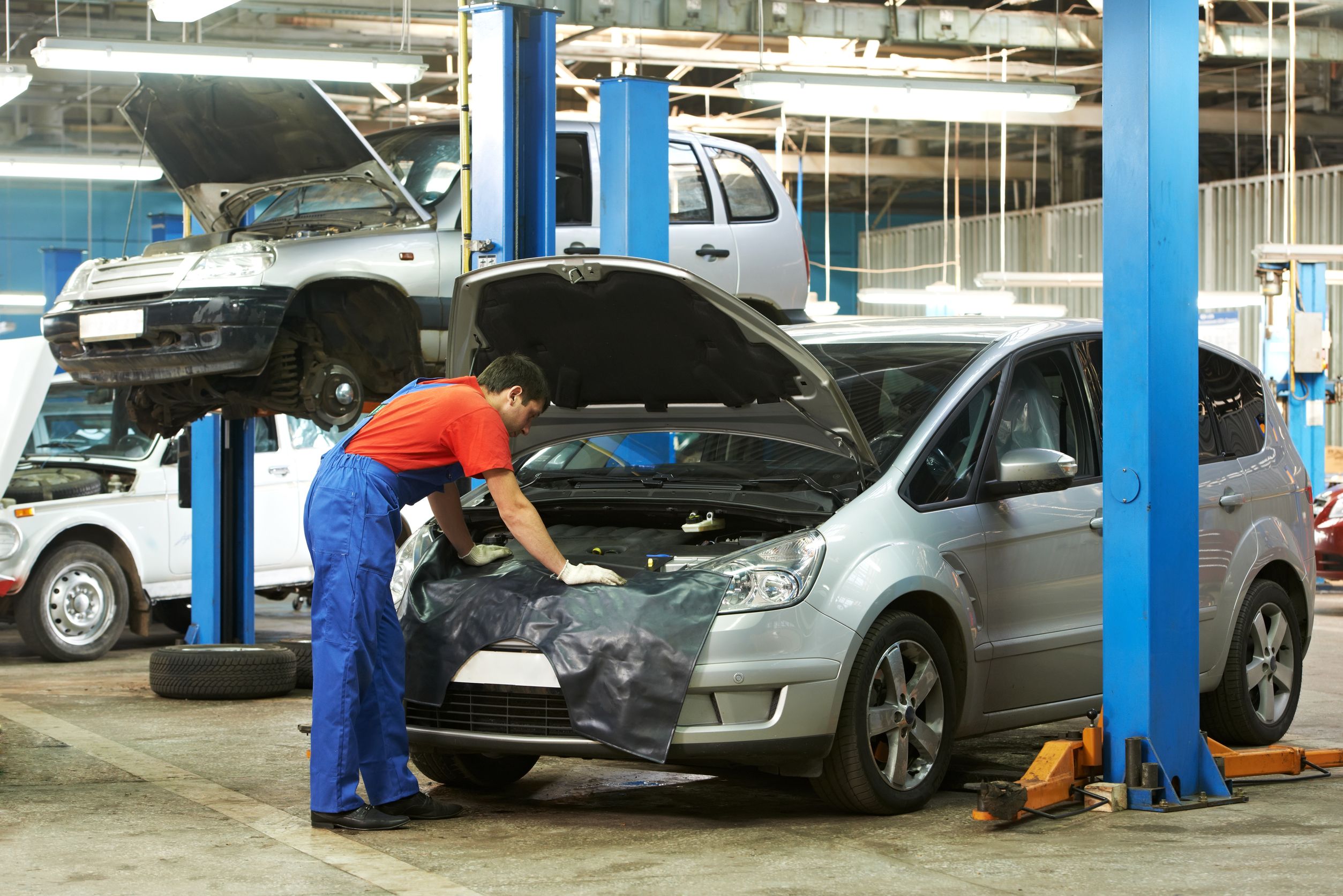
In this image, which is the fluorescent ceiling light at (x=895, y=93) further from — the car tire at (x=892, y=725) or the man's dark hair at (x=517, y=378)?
the car tire at (x=892, y=725)

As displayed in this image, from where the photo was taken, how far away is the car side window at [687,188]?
32.2 ft

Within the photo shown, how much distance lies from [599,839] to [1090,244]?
24332 millimetres

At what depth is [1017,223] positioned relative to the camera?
29.6 metres

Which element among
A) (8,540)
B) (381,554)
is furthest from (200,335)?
(381,554)

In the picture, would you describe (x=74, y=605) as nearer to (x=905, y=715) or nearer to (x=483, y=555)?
(x=483, y=555)

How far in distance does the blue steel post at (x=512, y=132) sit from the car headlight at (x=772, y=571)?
2.91m

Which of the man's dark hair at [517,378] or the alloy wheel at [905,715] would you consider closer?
the alloy wheel at [905,715]

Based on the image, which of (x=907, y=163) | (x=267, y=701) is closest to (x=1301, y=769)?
(x=267, y=701)

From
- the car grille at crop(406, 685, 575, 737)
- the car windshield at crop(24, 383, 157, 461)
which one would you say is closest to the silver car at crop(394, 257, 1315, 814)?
the car grille at crop(406, 685, 575, 737)

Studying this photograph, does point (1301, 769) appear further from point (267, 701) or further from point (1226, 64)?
point (1226, 64)

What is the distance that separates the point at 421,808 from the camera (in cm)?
497

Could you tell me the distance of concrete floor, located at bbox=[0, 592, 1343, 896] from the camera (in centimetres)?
412

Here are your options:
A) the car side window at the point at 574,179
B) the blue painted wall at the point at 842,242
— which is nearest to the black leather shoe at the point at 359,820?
the car side window at the point at 574,179

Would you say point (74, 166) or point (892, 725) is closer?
point (892, 725)
